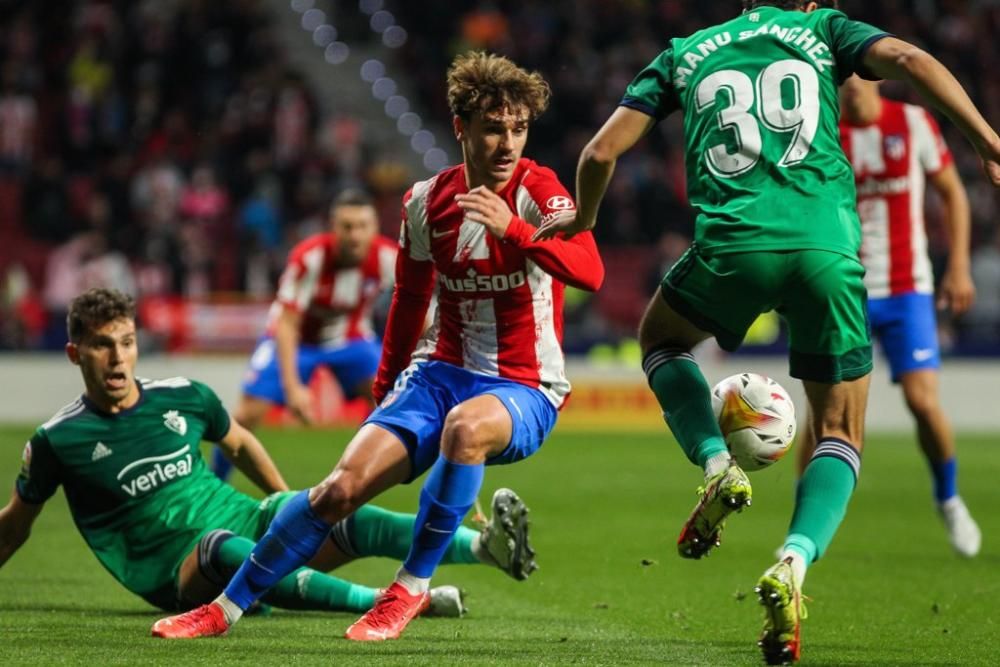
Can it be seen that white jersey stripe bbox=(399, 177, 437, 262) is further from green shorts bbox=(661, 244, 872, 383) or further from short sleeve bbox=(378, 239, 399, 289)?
short sleeve bbox=(378, 239, 399, 289)

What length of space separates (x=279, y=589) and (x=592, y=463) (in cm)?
769

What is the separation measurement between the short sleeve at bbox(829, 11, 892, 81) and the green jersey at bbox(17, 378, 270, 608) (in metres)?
2.55

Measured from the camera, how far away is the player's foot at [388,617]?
198 inches

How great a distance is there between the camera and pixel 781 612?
4219 millimetres

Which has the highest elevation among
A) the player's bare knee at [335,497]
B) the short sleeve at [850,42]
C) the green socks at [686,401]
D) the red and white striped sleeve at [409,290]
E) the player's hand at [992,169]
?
the short sleeve at [850,42]

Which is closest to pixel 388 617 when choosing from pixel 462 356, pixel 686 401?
pixel 462 356

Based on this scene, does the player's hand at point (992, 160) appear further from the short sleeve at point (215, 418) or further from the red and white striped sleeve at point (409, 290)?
the short sleeve at point (215, 418)

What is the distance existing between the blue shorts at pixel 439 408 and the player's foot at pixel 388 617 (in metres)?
0.40

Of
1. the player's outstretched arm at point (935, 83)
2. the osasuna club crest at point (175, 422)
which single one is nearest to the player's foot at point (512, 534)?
the osasuna club crest at point (175, 422)

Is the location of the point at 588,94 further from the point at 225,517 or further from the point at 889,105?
the point at 225,517

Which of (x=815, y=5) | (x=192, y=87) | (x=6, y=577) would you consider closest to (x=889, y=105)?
(x=815, y=5)

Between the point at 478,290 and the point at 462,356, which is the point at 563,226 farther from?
the point at 462,356

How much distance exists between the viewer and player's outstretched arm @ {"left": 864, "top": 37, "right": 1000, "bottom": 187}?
428 centimetres

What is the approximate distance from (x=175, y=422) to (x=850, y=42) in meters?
2.74
